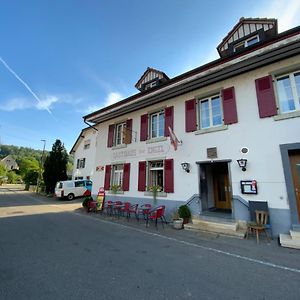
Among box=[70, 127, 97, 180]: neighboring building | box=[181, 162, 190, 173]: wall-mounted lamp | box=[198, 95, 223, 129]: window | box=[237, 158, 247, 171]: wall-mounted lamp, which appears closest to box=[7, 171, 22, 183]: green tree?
box=[70, 127, 97, 180]: neighboring building

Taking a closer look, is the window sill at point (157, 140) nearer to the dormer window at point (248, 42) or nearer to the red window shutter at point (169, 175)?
the red window shutter at point (169, 175)

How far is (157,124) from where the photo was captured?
10227 millimetres

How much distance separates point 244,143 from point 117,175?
7586mm

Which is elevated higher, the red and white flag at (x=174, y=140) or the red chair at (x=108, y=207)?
the red and white flag at (x=174, y=140)

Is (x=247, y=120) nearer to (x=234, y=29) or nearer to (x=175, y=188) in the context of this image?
(x=175, y=188)

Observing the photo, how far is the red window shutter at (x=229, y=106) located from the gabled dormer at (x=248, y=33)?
8.52 feet

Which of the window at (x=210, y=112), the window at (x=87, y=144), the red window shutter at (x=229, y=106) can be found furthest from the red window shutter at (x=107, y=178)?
the window at (x=87, y=144)

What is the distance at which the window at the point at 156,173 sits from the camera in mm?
9656

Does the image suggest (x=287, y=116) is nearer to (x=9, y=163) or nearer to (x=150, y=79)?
(x=150, y=79)

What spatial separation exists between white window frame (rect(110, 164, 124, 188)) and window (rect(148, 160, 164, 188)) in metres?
2.29

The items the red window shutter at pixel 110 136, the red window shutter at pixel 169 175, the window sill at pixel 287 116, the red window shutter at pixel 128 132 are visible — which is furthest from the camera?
the red window shutter at pixel 110 136

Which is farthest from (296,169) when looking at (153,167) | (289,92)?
(153,167)

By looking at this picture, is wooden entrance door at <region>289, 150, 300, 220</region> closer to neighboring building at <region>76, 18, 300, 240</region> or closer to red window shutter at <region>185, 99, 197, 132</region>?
neighboring building at <region>76, 18, 300, 240</region>

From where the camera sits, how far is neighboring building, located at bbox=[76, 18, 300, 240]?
20.3ft
